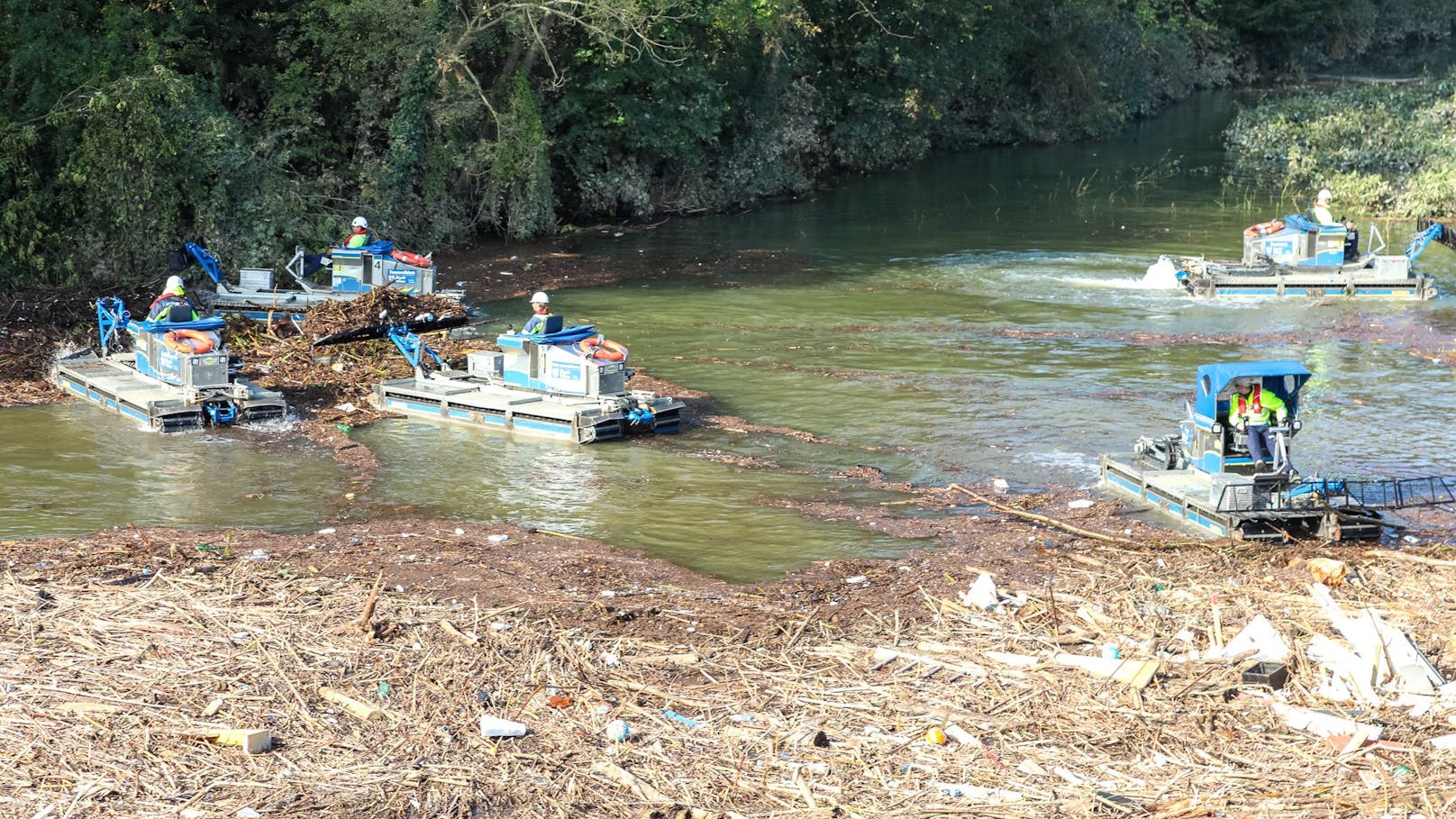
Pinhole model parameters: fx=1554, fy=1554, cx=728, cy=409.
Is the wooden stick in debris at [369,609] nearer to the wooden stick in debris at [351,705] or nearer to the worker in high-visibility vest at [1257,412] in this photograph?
the wooden stick in debris at [351,705]

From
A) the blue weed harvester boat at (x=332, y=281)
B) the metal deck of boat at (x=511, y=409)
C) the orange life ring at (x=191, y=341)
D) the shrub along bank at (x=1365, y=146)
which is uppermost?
the shrub along bank at (x=1365, y=146)

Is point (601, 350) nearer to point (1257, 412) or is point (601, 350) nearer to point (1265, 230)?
point (1257, 412)

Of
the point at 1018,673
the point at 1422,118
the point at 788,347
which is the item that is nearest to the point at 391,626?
the point at 1018,673

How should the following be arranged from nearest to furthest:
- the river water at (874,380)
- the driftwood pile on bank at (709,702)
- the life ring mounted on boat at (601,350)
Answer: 1. the driftwood pile on bank at (709,702)
2. the river water at (874,380)
3. the life ring mounted on boat at (601,350)

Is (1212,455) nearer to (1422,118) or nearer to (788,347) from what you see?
(788,347)

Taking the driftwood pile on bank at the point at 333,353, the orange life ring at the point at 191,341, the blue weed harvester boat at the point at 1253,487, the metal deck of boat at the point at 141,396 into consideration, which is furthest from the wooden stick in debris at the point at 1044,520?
the orange life ring at the point at 191,341

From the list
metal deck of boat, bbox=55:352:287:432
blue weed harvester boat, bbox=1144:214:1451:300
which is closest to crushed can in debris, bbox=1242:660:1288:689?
metal deck of boat, bbox=55:352:287:432

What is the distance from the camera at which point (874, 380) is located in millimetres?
22109

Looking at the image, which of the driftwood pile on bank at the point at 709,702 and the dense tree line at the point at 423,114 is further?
the dense tree line at the point at 423,114

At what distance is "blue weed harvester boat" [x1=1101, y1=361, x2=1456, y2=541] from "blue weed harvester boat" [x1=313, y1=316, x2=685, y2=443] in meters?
6.34

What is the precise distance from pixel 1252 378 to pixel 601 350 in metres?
8.03

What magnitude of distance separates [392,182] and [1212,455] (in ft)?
69.0

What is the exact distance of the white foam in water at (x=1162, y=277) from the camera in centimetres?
2889

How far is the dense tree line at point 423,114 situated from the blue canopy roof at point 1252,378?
18105mm
